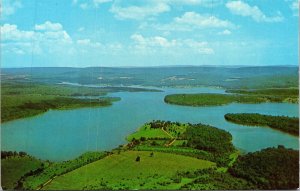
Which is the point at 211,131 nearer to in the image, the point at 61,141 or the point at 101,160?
the point at 101,160

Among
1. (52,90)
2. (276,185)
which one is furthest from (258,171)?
(52,90)

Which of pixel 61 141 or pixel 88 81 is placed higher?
pixel 88 81

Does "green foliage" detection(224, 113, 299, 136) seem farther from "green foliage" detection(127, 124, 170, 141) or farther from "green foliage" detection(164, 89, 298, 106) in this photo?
"green foliage" detection(127, 124, 170, 141)

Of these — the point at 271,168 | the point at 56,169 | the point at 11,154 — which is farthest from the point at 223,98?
the point at 11,154

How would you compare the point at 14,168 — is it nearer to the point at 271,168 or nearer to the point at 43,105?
the point at 43,105

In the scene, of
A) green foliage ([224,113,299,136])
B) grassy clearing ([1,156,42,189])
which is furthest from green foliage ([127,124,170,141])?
grassy clearing ([1,156,42,189])

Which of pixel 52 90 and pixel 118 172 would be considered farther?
pixel 52 90

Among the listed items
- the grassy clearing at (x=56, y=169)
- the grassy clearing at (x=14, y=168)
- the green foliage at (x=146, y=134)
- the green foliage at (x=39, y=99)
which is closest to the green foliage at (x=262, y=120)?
the green foliage at (x=146, y=134)

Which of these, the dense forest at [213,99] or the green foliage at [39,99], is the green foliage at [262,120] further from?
the green foliage at [39,99]
